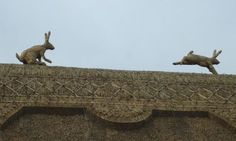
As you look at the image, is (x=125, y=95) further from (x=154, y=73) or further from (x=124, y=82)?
(x=154, y=73)

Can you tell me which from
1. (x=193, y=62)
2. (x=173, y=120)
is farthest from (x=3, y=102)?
(x=193, y=62)

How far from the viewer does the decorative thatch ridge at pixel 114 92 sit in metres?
7.37

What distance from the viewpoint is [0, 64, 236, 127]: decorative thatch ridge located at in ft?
24.2

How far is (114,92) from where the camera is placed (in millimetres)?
7875

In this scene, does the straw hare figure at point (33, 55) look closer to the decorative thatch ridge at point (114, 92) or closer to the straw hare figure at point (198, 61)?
the decorative thatch ridge at point (114, 92)

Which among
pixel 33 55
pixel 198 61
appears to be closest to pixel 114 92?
pixel 33 55

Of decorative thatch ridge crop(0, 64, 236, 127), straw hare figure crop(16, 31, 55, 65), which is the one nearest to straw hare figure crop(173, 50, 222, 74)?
decorative thatch ridge crop(0, 64, 236, 127)

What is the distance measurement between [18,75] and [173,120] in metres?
2.61

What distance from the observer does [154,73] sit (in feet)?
28.2

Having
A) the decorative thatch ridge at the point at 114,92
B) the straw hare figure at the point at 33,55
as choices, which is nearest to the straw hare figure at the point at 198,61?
the decorative thatch ridge at the point at 114,92

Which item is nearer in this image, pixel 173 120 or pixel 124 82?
pixel 173 120

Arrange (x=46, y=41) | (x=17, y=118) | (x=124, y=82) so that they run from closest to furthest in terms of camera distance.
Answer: (x=17, y=118) < (x=124, y=82) < (x=46, y=41)

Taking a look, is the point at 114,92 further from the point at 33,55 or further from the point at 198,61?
the point at 198,61

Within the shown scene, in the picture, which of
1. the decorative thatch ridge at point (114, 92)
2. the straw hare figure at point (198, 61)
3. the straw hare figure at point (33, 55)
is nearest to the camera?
the decorative thatch ridge at point (114, 92)
